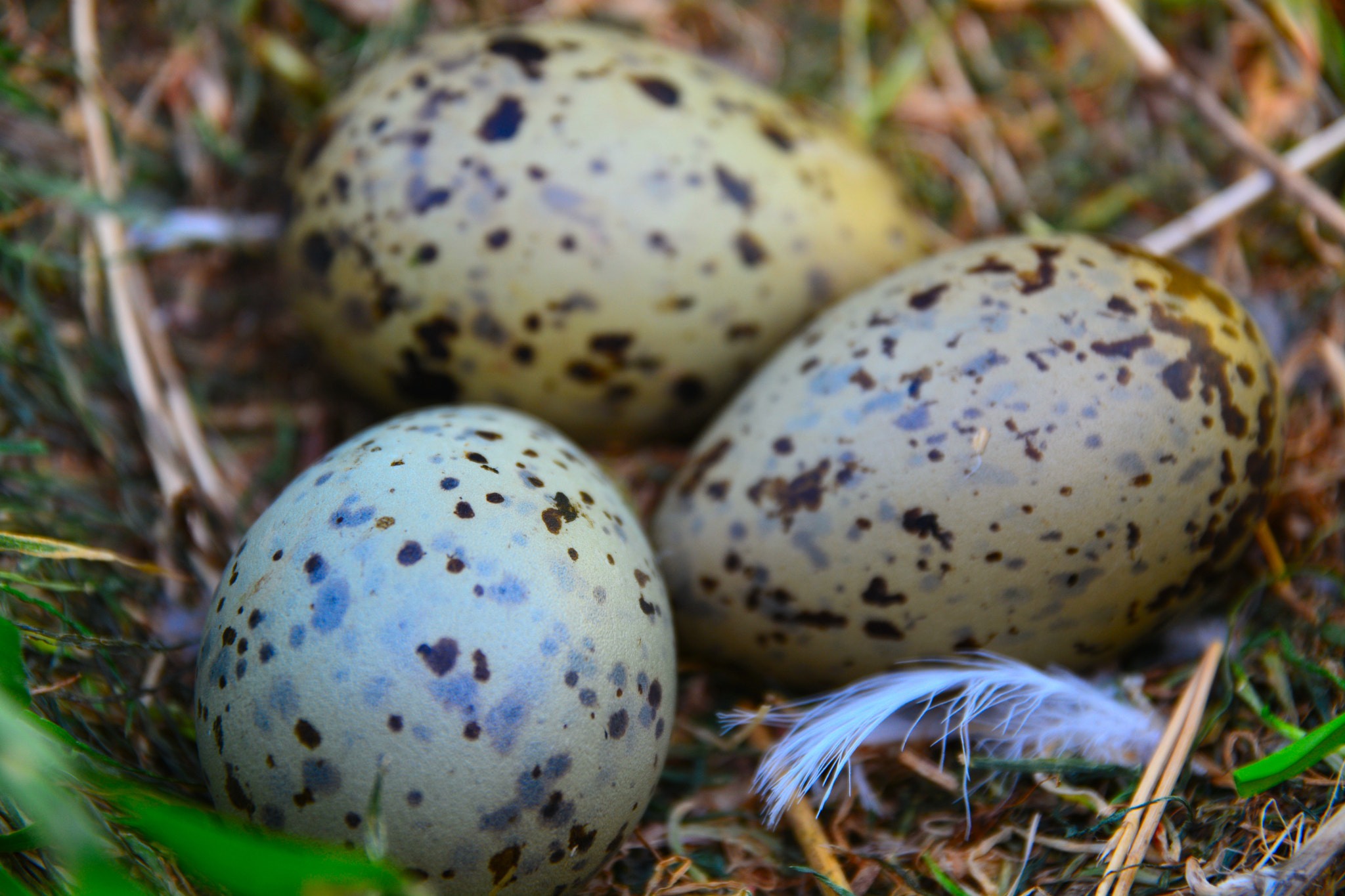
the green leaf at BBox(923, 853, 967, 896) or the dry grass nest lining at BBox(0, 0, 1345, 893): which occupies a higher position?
the dry grass nest lining at BBox(0, 0, 1345, 893)

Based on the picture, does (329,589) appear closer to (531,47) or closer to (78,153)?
(531,47)

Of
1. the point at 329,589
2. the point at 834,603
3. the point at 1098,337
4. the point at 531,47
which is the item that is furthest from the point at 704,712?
the point at 531,47

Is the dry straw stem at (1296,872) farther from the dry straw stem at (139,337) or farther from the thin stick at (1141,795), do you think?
the dry straw stem at (139,337)

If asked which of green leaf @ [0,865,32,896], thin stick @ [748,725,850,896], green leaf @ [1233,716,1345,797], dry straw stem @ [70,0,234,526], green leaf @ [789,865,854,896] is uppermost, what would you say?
dry straw stem @ [70,0,234,526]

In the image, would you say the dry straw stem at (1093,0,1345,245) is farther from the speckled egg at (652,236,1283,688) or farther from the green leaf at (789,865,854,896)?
the green leaf at (789,865,854,896)

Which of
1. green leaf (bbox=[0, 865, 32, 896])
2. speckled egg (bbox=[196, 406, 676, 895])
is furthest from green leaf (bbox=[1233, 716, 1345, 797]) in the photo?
green leaf (bbox=[0, 865, 32, 896])

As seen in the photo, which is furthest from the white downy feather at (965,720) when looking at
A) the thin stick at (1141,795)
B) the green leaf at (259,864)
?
the green leaf at (259,864)
